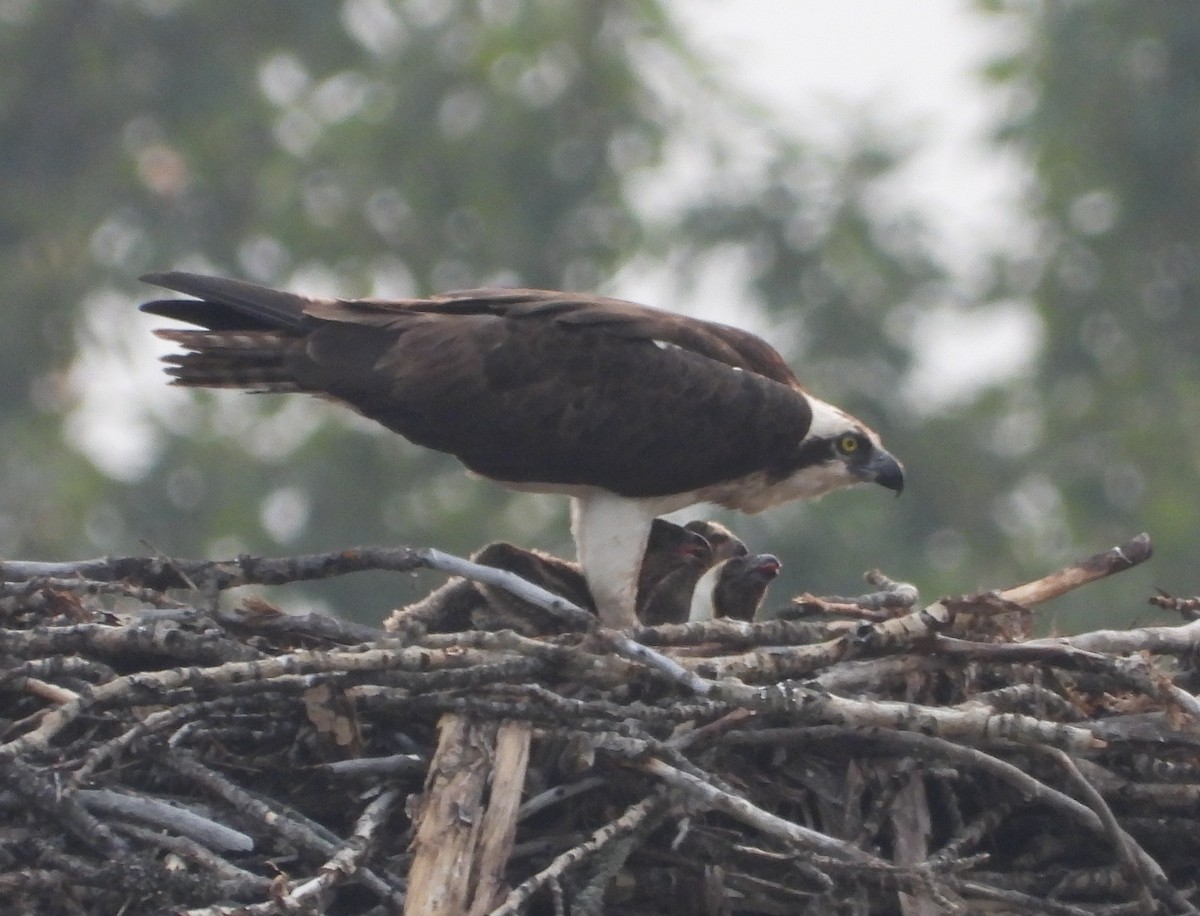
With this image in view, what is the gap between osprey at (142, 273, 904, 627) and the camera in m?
7.02

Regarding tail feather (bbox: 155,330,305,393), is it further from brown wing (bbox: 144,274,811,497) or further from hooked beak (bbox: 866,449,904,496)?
hooked beak (bbox: 866,449,904,496)

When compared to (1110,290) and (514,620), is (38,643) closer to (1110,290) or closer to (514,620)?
(514,620)

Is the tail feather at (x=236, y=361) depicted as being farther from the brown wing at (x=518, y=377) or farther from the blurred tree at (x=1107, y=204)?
the blurred tree at (x=1107, y=204)

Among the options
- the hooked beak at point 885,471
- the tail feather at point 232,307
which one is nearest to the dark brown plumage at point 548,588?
the hooked beak at point 885,471

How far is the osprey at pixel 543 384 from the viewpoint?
23.0 feet

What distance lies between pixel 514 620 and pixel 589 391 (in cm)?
101

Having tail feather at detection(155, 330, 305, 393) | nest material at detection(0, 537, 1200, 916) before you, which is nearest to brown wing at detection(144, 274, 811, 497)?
tail feather at detection(155, 330, 305, 393)

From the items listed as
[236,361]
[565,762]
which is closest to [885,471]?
[236,361]

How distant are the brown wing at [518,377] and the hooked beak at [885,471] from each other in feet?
1.52

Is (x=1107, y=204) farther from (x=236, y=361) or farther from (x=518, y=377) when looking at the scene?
(x=236, y=361)

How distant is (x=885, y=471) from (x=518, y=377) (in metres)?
1.31

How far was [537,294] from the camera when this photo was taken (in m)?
7.42

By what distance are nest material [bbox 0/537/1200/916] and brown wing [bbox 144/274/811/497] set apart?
1240 millimetres

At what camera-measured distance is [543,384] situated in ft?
23.4
